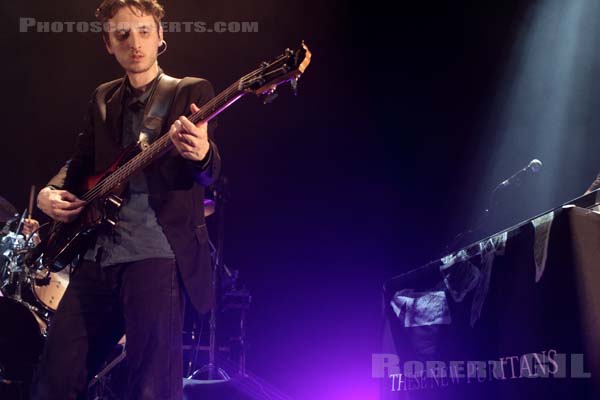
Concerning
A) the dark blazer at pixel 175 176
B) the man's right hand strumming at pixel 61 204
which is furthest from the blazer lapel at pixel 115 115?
the man's right hand strumming at pixel 61 204

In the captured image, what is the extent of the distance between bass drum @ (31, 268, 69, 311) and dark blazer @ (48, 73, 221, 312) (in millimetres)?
2171

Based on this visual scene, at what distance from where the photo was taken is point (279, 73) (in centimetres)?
209

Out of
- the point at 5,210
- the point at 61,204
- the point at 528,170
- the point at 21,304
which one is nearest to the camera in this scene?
the point at 61,204

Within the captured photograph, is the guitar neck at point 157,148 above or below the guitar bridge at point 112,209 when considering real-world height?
above

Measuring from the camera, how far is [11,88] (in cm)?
606

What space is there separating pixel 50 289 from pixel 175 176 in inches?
115

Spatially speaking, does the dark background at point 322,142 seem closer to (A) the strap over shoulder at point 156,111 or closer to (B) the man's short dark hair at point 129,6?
(B) the man's short dark hair at point 129,6

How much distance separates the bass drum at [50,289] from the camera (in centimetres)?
433

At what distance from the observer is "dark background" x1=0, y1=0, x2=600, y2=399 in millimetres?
5750

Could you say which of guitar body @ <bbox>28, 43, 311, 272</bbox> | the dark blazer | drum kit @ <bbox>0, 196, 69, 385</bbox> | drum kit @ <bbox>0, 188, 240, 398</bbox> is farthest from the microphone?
drum kit @ <bbox>0, 196, 69, 385</bbox>

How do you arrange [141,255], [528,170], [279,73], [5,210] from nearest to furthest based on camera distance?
[141,255] → [279,73] → [528,170] → [5,210]

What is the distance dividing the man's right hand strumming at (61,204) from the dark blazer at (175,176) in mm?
Result: 101

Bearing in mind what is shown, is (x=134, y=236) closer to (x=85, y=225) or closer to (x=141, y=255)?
(x=141, y=255)

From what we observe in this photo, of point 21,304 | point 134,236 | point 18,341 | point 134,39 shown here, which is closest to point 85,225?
point 134,236
